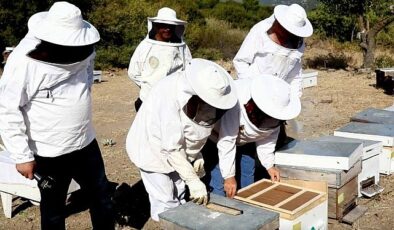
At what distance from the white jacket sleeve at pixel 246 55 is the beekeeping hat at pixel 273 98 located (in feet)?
2.75

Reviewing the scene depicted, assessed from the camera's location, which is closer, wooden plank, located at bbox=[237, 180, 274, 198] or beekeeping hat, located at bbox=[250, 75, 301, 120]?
beekeeping hat, located at bbox=[250, 75, 301, 120]

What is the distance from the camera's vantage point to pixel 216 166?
3.41m

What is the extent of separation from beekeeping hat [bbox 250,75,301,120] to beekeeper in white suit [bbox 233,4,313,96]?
0.71 m

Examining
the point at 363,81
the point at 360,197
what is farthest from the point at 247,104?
the point at 363,81

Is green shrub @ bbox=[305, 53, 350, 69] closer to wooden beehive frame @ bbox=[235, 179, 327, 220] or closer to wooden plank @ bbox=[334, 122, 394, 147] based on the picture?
wooden plank @ bbox=[334, 122, 394, 147]

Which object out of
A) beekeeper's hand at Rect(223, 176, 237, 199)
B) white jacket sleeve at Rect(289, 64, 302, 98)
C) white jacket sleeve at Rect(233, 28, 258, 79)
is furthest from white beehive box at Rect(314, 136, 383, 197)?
beekeeper's hand at Rect(223, 176, 237, 199)

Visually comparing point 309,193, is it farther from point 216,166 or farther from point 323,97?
point 323,97

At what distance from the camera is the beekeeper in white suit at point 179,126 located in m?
2.60

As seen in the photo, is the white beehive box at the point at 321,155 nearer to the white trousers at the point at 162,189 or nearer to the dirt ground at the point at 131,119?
the dirt ground at the point at 131,119

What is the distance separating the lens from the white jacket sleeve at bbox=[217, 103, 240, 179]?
119 inches

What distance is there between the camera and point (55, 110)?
2.81 meters

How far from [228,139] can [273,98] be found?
14.3 inches

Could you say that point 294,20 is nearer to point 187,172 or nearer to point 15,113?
point 187,172

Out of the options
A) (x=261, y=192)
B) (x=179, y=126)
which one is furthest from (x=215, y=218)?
(x=261, y=192)
